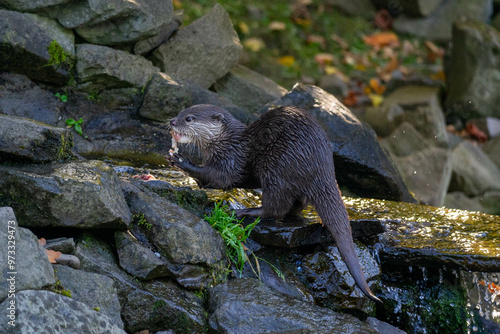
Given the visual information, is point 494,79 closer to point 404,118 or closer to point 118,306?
point 404,118

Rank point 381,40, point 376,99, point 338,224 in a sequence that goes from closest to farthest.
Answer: point 338,224
point 376,99
point 381,40

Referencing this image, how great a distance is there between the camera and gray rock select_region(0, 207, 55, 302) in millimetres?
1966

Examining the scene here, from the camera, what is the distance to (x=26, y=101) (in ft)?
12.8

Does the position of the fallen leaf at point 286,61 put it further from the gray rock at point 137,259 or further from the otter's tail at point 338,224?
the gray rock at point 137,259

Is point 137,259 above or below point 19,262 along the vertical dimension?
below

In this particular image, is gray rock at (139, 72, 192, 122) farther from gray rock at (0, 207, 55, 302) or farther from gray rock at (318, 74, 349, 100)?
gray rock at (318, 74, 349, 100)

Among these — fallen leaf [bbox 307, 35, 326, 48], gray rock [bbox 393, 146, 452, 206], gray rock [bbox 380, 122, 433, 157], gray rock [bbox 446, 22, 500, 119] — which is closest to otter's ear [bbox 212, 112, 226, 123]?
gray rock [bbox 393, 146, 452, 206]

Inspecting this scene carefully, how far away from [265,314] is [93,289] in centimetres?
80

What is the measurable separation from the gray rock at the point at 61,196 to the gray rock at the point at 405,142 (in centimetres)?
360

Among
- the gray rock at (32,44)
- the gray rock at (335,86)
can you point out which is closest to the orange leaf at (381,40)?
the gray rock at (335,86)

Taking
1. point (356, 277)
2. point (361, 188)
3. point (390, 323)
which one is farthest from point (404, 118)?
point (356, 277)

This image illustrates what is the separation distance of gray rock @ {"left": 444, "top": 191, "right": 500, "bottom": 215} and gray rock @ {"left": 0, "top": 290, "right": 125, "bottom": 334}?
14.9 ft

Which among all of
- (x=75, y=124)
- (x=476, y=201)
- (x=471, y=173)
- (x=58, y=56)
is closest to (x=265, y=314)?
(x=75, y=124)

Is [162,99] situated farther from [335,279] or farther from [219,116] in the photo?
[335,279]
